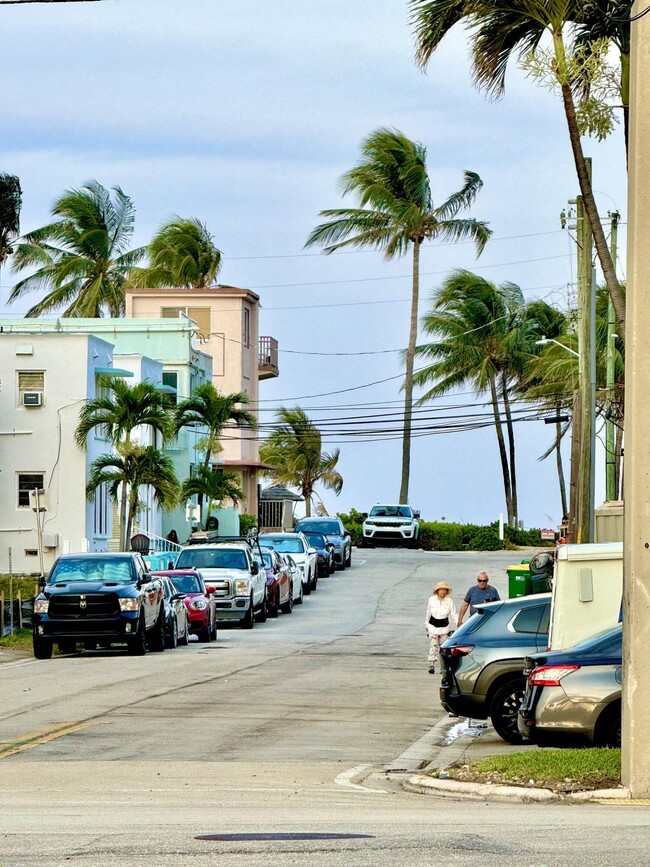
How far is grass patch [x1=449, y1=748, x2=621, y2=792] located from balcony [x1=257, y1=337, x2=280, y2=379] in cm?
6026

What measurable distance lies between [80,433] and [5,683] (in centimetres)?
2557

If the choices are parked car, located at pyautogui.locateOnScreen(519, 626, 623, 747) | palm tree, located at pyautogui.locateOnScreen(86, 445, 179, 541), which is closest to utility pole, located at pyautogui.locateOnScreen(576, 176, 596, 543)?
parked car, located at pyautogui.locateOnScreen(519, 626, 623, 747)

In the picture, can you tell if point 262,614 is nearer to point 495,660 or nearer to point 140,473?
point 140,473

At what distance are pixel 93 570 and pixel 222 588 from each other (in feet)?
24.9

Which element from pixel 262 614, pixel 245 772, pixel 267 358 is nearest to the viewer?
pixel 245 772

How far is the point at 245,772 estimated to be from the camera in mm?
13430

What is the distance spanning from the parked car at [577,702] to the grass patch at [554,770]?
23 centimetres

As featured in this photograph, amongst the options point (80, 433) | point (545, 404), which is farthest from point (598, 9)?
point (545, 404)

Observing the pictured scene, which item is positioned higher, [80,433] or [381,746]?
[80,433]

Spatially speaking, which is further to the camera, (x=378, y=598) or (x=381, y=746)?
(x=378, y=598)

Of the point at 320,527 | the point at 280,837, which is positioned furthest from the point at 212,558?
the point at 280,837

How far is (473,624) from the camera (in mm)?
17234

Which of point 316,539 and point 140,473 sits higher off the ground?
point 140,473

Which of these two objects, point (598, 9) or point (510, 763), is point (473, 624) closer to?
point (510, 763)
